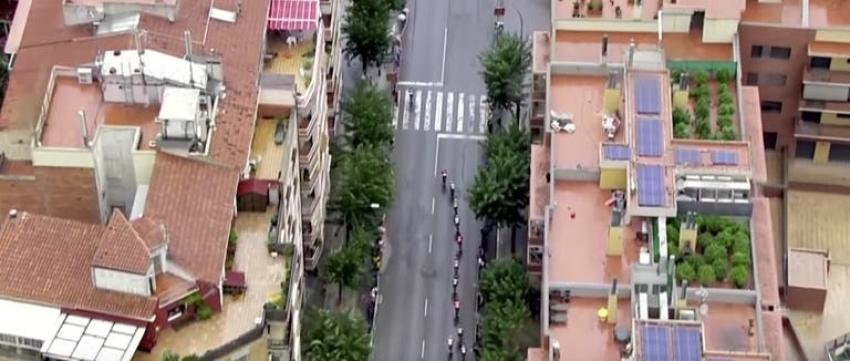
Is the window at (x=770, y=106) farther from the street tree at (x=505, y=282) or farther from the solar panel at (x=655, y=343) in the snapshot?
the solar panel at (x=655, y=343)

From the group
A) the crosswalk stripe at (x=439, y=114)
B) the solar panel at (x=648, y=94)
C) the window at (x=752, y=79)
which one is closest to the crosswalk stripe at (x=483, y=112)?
the crosswalk stripe at (x=439, y=114)

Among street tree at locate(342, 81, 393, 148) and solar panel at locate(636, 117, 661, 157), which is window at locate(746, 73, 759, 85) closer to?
solar panel at locate(636, 117, 661, 157)

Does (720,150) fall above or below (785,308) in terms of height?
above

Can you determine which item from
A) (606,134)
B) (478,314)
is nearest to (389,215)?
(478,314)

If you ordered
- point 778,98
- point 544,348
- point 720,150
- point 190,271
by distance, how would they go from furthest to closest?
point 778,98, point 720,150, point 544,348, point 190,271

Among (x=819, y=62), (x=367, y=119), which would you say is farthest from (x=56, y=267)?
(x=819, y=62)

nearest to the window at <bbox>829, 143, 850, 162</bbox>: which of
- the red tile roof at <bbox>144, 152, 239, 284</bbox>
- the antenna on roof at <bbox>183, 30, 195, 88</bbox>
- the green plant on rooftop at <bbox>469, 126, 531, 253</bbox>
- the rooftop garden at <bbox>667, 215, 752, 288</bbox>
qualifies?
the green plant on rooftop at <bbox>469, 126, 531, 253</bbox>

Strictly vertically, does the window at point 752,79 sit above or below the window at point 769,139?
above

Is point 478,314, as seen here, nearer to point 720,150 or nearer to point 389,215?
point 389,215
